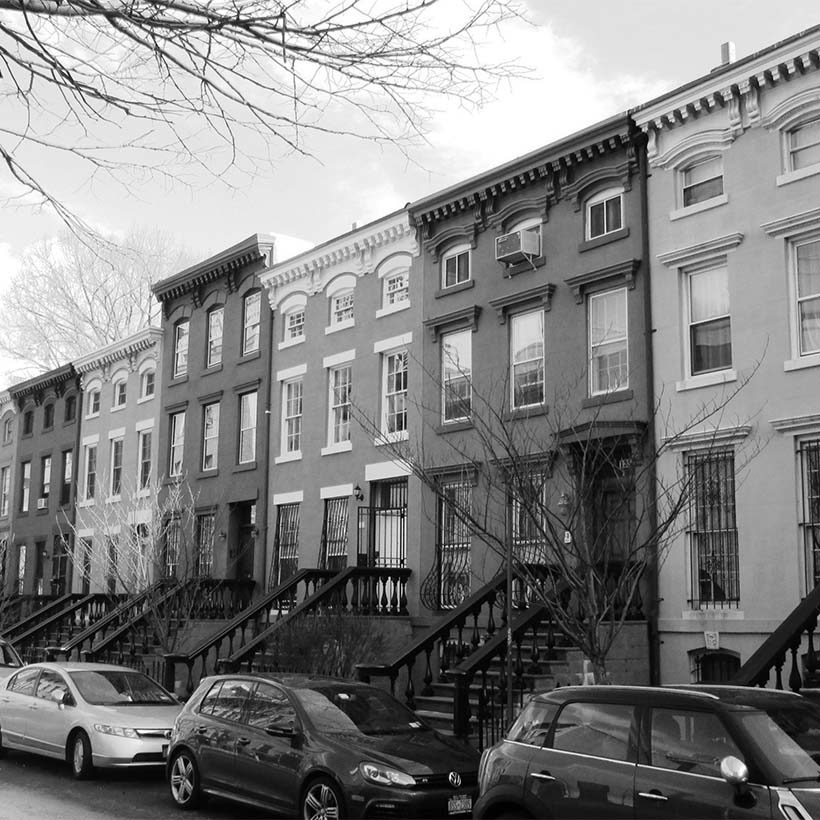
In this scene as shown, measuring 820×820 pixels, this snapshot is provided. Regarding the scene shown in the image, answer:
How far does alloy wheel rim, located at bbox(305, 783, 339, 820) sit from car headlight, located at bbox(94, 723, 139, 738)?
4.15 m

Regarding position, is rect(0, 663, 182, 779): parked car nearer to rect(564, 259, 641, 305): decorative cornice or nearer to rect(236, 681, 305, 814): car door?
rect(236, 681, 305, 814): car door

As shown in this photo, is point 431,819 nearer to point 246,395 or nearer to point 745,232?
point 745,232

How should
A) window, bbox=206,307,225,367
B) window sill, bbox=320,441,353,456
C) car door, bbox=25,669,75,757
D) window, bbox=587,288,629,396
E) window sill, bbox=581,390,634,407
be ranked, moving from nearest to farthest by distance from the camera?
car door, bbox=25,669,75,757 → window sill, bbox=581,390,634,407 → window, bbox=587,288,629,396 → window sill, bbox=320,441,353,456 → window, bbox=206,307,225,367

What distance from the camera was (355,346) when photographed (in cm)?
2403

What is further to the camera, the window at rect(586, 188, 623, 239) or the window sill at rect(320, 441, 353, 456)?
the window sill at rect(320, 441, 353, 456)

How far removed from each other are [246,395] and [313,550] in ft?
16.4

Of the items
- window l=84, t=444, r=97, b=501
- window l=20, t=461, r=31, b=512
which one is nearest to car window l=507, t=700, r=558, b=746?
window l=84, t=444, r=97, b=501

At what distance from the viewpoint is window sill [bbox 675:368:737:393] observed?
16.5 m

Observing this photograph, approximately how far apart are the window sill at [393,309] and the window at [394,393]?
0.86 metres

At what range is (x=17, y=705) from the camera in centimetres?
1563

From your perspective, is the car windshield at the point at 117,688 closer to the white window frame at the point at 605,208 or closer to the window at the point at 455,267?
the window at the point at 455,267

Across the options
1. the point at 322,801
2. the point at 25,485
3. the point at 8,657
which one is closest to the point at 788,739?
the point at 322,801

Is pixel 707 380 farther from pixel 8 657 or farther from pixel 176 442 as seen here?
pixel 176 442

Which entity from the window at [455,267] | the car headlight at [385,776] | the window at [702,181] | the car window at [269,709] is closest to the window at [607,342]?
the window at [702,181]
